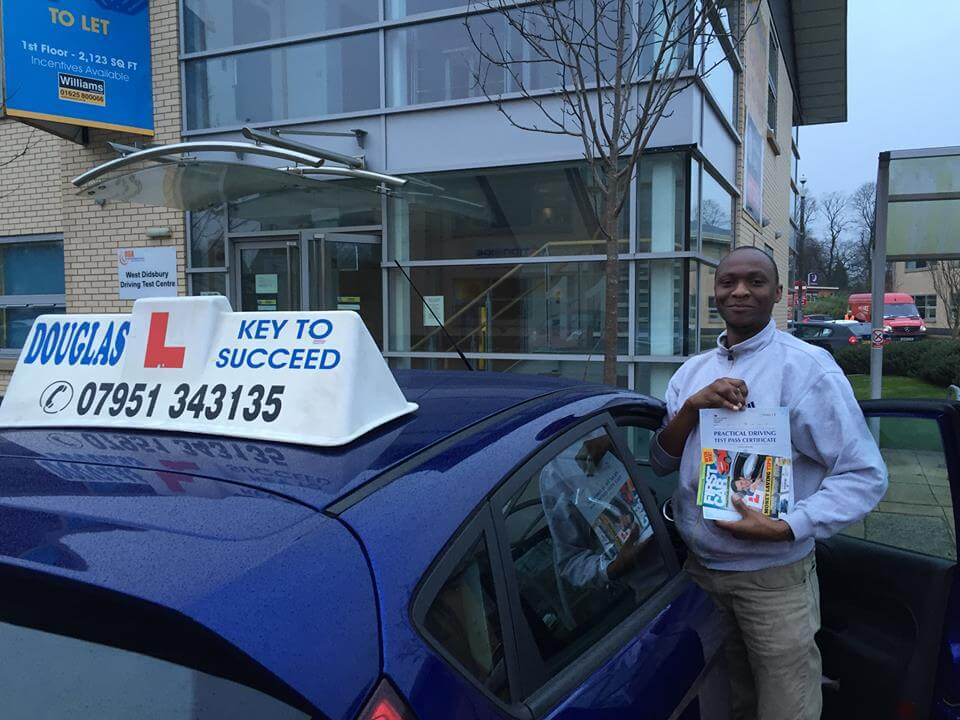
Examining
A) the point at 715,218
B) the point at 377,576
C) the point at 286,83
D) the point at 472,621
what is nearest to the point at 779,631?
the point at 472,621

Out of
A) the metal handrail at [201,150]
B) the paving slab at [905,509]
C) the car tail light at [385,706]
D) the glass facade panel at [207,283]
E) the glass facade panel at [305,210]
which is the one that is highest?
the metal handrail at [201,150]

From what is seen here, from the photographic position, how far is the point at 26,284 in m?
10.4

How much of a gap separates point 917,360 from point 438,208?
39.5 feet

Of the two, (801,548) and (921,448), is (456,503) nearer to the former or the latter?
(801,548)

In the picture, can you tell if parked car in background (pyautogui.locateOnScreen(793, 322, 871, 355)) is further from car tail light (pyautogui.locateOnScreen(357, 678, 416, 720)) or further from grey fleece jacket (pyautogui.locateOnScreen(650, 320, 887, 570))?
car tail light (pyautogui.locateOnScreen(357, 678, 416, 720))

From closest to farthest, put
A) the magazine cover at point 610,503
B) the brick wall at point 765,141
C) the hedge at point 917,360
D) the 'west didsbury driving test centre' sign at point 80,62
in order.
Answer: the magazine cover at point 610,503
the 'west didsbury driving test centre' sign at point 80,62
the brick wall at point 765,141
the hedge at point 917,360

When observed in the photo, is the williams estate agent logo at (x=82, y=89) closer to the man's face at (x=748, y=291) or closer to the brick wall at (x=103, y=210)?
the brick wall at (x=103, y=210)

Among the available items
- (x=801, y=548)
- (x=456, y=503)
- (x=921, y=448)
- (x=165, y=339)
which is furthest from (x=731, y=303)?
(x=165, y=339)

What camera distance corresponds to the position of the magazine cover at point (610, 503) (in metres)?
1.99

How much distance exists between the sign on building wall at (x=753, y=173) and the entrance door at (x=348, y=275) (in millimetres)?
4937

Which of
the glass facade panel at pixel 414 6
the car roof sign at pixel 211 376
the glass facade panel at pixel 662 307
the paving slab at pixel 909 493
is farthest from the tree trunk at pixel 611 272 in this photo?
the car roof sign at pixel 211 376

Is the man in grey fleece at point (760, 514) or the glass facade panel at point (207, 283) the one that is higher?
the glass facade panel at point (207, 283)

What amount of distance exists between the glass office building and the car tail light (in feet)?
18.9

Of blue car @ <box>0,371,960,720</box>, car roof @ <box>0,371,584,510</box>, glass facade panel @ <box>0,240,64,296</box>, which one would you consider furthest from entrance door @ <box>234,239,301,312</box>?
car roof @ <box>0,371,584,510</box>
